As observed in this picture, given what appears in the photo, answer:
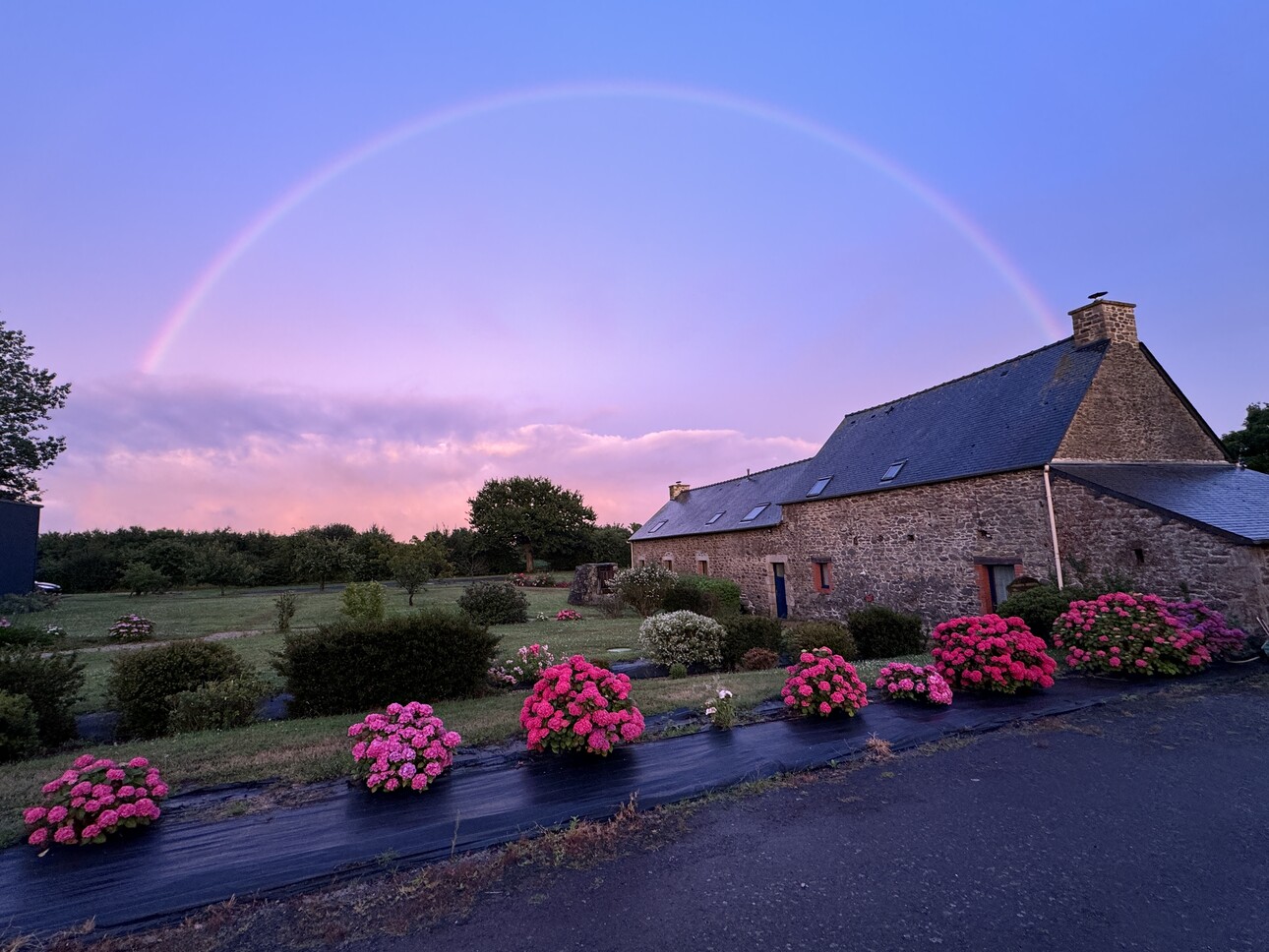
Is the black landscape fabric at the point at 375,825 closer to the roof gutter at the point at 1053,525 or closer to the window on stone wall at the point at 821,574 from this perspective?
the roof gutter at the point at 1053,525

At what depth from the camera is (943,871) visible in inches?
132

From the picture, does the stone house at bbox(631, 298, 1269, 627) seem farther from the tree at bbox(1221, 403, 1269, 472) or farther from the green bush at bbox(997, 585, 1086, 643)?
the tree at bbox(1221, 403, 1269, 472)

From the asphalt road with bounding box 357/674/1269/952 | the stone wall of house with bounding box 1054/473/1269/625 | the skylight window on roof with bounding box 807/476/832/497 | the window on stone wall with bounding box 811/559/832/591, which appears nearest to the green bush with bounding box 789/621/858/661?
the asphalt road with bounding box 357/674/1269/952

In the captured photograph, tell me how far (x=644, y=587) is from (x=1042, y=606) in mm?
12106

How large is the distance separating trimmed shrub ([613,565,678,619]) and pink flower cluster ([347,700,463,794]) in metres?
13.9

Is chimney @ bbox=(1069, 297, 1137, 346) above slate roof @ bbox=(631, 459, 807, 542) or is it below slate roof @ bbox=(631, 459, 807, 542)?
above

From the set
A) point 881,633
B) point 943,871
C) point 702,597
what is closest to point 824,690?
point 943,871

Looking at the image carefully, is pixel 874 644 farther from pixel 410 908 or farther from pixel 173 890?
pixel 173 890

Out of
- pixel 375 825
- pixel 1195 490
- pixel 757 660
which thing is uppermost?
pixel 1195 490

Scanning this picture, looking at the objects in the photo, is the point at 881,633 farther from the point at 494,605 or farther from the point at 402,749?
the point at 494,605

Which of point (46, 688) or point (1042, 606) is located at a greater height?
point (46, 688)

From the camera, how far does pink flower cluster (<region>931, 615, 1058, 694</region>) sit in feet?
23.6

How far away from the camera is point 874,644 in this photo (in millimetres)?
11188

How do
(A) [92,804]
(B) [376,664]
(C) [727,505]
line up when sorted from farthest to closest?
(C) [727,505] → (B) [376,664] → (A) [92,804]
